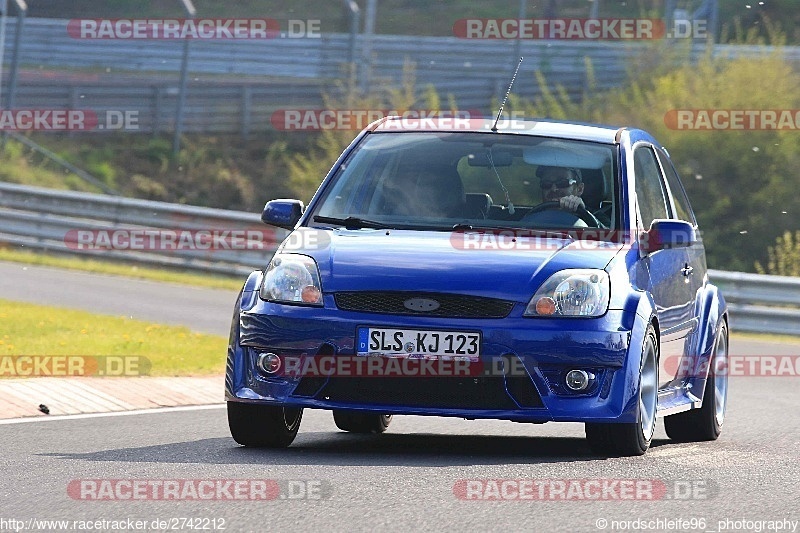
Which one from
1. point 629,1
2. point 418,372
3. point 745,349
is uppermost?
point 629,1

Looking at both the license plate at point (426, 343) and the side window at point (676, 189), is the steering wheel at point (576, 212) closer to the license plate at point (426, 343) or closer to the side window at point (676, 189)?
the license plate at point (426, 343)

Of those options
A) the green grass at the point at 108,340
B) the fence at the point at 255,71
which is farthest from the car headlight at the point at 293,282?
the fence at the point at 255,71

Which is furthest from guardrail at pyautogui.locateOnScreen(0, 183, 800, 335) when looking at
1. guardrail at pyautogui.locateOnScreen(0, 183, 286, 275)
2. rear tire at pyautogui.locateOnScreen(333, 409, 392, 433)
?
rear tire at pyautogui.locateOnScreen(333, 409, 392, 433)

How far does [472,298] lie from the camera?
8.21 metres

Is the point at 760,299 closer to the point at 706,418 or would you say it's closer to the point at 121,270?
the point at 121,270

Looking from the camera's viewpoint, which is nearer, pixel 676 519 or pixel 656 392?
pixel 676 519

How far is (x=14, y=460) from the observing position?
8.02m

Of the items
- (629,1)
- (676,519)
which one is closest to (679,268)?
(676,519)

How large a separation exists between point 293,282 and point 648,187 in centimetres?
248

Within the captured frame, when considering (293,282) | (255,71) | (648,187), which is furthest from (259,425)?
(255,71)

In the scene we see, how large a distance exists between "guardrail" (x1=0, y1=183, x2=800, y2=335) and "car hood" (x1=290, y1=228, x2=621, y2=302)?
52.2 feet

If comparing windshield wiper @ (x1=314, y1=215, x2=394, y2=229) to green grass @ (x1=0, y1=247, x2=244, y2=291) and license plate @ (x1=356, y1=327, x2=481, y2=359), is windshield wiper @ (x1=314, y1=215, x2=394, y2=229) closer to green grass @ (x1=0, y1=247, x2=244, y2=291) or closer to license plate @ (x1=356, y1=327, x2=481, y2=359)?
license plate @ (x1=356, y1=327, x2=481, y2=359)

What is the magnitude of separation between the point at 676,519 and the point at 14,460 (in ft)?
10.1

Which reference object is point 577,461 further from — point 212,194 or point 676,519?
point 212,194
